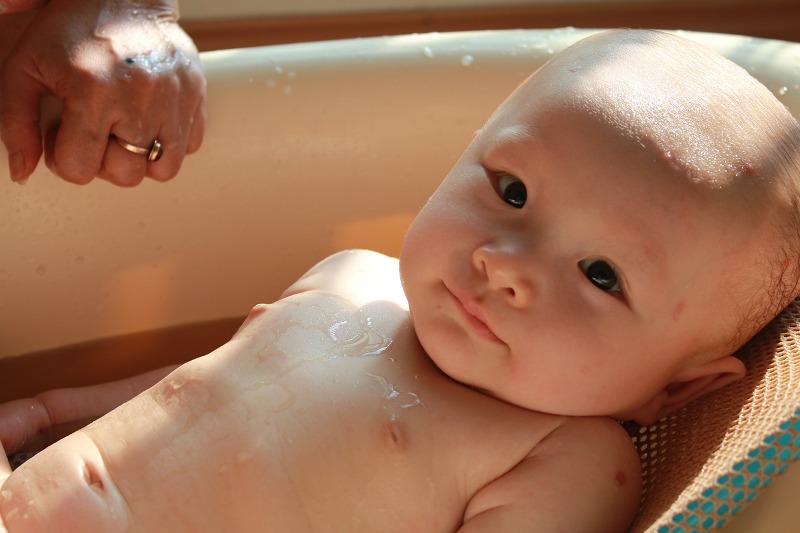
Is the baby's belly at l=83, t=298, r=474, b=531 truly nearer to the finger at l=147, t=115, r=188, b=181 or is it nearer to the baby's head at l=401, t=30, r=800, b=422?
the baby's head at l=401, t=30, r=800, b=422

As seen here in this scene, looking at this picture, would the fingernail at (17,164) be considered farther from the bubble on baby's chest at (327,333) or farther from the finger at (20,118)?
the bubble on baby's chest at (327,333)

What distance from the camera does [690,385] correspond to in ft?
3.09

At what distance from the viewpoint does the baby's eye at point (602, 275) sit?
85cm

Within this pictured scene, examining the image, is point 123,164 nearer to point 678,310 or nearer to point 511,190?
point 511,190

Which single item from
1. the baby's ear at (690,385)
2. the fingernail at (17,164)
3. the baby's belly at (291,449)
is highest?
the fingernail at (17,164)

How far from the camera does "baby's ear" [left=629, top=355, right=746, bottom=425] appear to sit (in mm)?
907

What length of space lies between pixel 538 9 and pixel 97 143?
4.05ft

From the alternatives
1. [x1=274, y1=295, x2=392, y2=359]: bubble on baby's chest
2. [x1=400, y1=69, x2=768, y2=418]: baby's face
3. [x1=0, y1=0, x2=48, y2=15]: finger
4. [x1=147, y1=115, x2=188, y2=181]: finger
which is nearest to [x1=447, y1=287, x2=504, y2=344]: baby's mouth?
[x1=400, y1=69, x2=768, y2=418]: baby's face

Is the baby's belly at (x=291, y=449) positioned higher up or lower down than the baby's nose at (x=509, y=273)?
lower down

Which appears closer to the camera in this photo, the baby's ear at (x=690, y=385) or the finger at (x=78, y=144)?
the baby's ear at (x=690, y=385)

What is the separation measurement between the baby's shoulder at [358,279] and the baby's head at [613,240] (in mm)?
112

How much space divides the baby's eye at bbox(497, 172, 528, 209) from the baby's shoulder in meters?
0.18

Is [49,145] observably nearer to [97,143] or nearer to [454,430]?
[97,143]

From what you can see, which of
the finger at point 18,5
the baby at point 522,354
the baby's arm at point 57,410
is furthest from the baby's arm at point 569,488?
the finger at point 18,5
